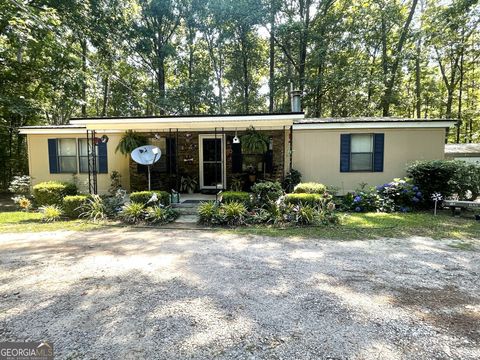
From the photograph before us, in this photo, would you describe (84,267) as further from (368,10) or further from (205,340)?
(368,10)

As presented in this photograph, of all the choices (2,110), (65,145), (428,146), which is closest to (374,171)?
(428,146)

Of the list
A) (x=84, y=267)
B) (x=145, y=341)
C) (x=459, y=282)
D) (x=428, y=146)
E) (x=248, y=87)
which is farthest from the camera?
(x=248, y=87)

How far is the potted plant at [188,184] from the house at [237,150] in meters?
0.22

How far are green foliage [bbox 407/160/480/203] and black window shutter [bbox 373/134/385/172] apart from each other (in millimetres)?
1620

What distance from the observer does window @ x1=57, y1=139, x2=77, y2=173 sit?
412 inches

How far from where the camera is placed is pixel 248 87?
19656mm

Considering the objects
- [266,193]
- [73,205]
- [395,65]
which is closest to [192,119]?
[266,193]

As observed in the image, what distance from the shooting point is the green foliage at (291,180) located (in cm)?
873

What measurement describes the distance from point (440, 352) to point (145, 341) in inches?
88.4

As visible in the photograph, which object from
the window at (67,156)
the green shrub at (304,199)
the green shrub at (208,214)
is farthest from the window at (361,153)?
the window at (67,156)

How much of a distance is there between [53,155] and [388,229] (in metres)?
11.5

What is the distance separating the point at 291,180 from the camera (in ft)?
29.0

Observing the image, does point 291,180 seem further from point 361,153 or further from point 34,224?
point 34,224

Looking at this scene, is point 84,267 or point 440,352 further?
point 84,267
